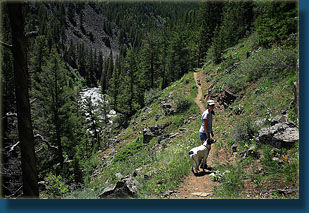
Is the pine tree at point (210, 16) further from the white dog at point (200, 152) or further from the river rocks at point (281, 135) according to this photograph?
the white dog at point (200, 152)

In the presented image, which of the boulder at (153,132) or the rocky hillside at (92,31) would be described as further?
the rocky hillside at (92,31)

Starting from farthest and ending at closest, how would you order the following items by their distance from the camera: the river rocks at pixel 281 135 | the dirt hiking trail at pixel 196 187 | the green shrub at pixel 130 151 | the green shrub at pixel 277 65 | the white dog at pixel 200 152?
the green shrub at pixel 130 151
the green shrub at pixel 277 65
the white dog at pixel 200 152
the dirt hiking trail at pixel 196 187
the river rocks at pixel 281 135

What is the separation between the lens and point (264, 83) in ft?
39.7

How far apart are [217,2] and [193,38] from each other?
828 cm

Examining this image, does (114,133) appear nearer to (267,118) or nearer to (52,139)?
(52,139)

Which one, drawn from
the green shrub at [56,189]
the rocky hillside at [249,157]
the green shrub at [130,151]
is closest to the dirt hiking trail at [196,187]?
the rocky hillside at [249,157]

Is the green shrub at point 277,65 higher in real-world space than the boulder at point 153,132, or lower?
higher

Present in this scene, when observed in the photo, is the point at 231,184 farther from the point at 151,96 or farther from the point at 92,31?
the point at 92,31

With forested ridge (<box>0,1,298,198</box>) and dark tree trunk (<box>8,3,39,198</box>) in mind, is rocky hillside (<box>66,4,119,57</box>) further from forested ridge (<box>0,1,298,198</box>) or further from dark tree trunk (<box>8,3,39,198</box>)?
dark tree trunk (<box>8,3,39,198</box>)

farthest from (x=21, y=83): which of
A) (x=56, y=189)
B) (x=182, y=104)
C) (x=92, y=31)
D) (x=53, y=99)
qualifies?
(x=92, y=31)

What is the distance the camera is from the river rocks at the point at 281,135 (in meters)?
5.91

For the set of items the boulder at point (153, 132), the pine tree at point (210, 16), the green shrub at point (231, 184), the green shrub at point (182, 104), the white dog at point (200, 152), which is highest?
the pine tree at point (210, 16)

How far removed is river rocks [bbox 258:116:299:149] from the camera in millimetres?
5911

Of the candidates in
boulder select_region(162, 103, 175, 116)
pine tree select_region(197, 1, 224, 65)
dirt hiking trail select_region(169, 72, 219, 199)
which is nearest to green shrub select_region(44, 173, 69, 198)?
dirt hiking trail select_region(169, 72, 219, 199)
